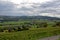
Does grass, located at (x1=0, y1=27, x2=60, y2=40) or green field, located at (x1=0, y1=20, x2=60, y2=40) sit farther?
green field, located at (x1=0, y1=20, x2=60, y2=40)

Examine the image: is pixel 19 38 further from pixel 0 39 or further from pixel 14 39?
pixel 0 39

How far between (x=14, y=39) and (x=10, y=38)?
0.90m

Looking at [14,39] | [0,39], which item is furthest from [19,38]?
[0,39]

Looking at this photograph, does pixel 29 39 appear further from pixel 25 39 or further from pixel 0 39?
pixel 0 39

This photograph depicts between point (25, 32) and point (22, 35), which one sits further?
point (25, 32)

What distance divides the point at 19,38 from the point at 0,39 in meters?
2.86

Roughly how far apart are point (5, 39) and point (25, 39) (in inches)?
116

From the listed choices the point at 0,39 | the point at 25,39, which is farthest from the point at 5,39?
the point at 25,39

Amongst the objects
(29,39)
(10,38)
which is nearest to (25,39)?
(29,39)

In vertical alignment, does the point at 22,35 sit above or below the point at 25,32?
above

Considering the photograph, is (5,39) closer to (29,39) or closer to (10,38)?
(10,38)

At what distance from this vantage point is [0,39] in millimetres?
24422

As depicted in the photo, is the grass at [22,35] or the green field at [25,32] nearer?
the grass at [22,35]

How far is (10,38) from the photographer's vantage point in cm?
2536
